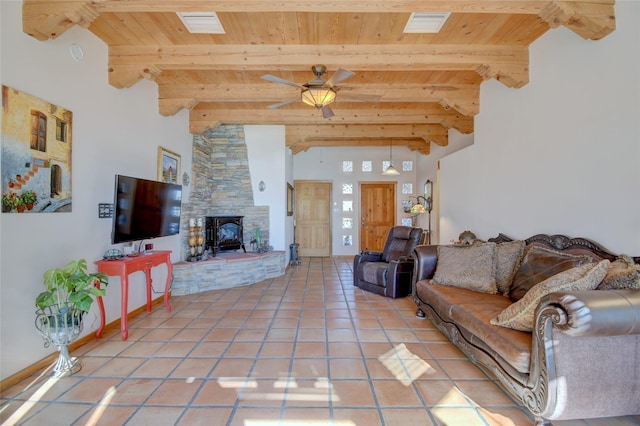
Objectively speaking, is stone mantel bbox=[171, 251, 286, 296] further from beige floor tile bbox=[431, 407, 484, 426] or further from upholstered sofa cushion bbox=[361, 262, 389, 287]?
beige floor tile bbox=[431, 407, 484, 426]

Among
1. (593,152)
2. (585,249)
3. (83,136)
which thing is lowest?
(585,249)

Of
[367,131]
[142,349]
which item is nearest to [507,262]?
[142,349]

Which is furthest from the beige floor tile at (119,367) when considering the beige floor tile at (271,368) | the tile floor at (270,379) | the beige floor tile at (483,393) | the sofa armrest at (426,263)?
the sofa armrest at (426,263)

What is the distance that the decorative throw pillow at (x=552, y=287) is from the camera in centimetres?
176

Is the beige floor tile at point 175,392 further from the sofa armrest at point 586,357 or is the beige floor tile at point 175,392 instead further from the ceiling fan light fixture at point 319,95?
the ceiling fan light fixture at point 319,95

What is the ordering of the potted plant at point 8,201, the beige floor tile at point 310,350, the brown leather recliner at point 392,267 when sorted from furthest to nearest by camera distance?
1. the brown leather recliner at point 392,267
2. the beige floor tile at point 310,350
3. the potted plant at point 8,201

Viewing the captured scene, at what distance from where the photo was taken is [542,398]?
1.55m

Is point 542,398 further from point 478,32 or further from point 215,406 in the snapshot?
point 478,32

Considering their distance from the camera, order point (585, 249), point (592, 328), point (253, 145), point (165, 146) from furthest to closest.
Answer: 1. point (253, 145)
2. point (165, 146)
3. point (585, 249)
4. point (592, 328)

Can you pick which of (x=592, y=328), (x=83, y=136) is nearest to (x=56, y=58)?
(x=83, y=136)

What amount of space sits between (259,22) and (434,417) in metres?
3.32

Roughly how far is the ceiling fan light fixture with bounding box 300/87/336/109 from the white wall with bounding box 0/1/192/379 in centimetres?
200

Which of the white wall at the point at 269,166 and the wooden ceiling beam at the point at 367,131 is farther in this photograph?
the wooden ceiling beam at the point at 367,131

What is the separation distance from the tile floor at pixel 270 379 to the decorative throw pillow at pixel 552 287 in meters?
0.52
